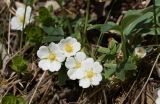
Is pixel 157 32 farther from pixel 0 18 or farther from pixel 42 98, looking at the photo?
pixel 0 18

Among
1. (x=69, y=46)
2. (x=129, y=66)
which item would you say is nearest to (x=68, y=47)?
(x=69, y=46)

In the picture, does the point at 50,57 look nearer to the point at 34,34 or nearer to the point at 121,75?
the point at 34,34

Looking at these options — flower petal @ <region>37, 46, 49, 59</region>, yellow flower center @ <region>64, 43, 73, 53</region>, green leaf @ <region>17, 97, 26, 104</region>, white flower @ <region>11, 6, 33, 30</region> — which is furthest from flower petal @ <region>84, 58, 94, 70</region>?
white flower @ <region>11, 6, 33, 30</region>

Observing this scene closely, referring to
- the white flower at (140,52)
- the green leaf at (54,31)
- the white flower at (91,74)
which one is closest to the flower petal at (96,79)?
the white flower at (91,74)

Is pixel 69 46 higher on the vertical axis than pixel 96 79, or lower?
higher

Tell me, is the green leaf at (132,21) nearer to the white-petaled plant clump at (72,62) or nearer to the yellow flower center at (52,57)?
the white-petaled plant clump at (72,62)

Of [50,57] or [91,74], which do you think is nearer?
[91,74]

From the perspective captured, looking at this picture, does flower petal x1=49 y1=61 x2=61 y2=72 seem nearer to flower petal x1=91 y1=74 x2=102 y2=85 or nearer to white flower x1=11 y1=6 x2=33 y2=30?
flower petal x1=91 y1=74 x2=102 y2=85
